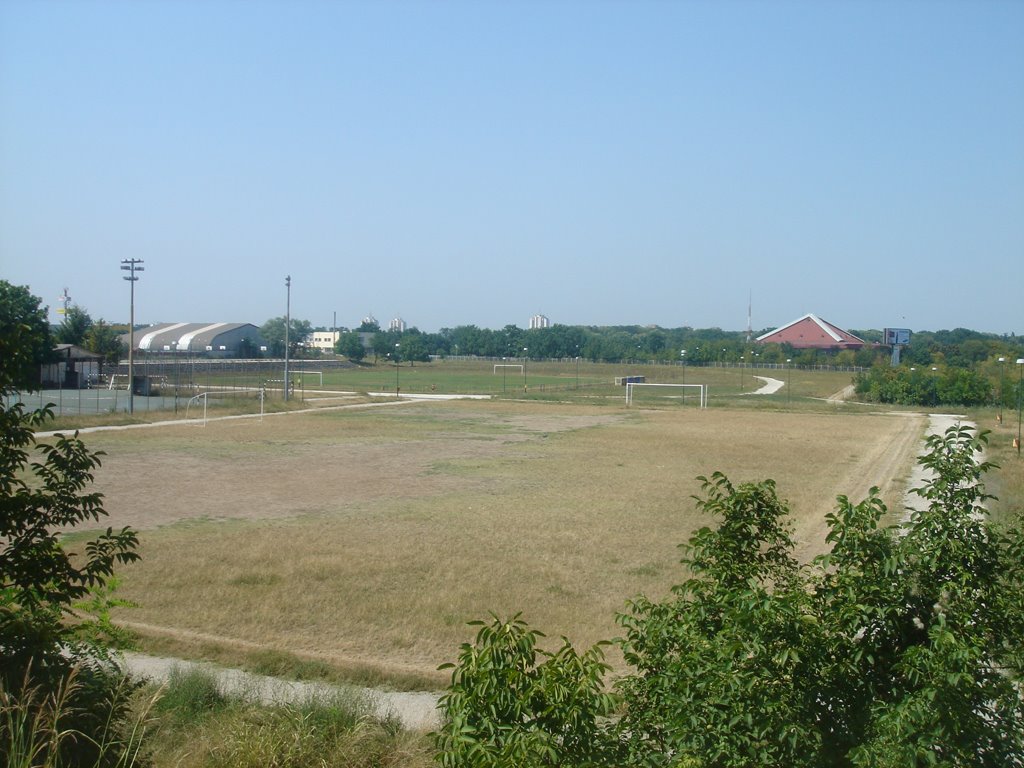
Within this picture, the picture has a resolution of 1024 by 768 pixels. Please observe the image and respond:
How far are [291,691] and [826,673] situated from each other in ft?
21.9

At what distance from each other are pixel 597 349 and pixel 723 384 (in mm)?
57673

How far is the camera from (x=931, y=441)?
17.3 feet

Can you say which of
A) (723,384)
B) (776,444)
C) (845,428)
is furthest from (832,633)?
(723,384)

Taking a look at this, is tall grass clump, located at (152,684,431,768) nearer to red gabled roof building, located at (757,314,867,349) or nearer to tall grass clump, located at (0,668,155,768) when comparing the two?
tall grass clump, located at (0,668,155,768)

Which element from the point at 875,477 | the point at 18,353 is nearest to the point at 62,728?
the point at 18,353

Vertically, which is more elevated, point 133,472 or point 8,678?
point 8,678

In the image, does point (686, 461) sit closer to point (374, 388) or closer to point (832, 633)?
point (832, 633)

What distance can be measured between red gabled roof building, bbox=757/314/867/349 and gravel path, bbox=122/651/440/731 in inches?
5606

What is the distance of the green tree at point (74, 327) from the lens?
246 feet

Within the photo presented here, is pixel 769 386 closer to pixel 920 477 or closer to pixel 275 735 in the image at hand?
pixel 920 477

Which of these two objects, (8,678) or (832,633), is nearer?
(832,633)

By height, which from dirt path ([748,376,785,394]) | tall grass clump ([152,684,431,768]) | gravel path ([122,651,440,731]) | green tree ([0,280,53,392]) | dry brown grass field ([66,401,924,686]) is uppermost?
green tree ([0,280,53,392])

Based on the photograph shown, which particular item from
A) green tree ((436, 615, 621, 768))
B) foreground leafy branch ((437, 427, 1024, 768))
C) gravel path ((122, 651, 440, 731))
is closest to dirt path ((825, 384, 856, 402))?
gravel path ((122, 651, 440, 731))

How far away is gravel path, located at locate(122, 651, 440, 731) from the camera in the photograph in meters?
8.98
